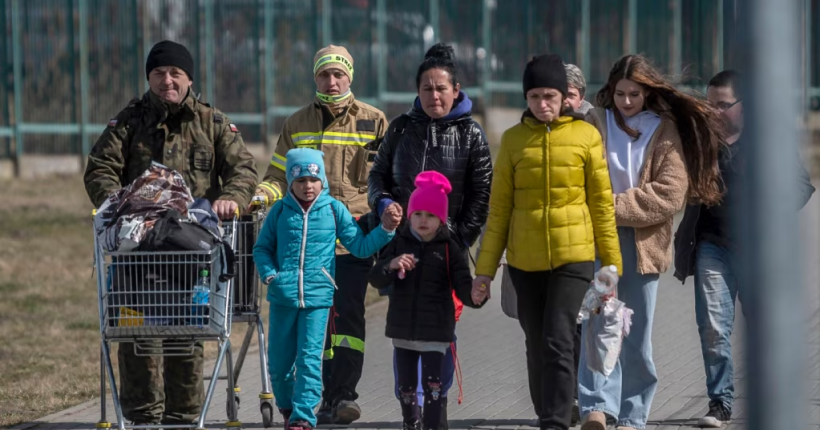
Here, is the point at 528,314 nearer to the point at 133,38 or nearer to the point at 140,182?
the point at 140,182

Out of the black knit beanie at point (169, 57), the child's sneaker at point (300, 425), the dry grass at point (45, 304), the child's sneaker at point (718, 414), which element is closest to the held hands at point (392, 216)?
the child's sneaker at point (300, 425)

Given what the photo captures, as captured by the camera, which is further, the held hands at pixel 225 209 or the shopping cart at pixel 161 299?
the held hands at pixel 225 209

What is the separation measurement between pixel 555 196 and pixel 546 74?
1.85ft

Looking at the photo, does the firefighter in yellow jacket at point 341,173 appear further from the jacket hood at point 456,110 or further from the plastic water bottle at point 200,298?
the plastic water bottle at point 200,298

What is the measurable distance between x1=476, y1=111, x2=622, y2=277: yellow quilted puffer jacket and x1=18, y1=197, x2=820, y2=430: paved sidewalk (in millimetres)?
802

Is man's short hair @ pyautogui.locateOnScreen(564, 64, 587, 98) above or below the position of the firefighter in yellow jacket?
above

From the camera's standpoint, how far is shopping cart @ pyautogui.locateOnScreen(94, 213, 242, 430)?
5.82 metres

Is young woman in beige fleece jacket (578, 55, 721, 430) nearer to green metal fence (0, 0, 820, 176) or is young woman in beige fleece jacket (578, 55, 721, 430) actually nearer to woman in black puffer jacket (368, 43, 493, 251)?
woman in black puffer jacket (368, 43, 493, 251)

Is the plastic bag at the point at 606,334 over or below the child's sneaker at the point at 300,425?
over

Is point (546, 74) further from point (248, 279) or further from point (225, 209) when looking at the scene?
point (248, 279)

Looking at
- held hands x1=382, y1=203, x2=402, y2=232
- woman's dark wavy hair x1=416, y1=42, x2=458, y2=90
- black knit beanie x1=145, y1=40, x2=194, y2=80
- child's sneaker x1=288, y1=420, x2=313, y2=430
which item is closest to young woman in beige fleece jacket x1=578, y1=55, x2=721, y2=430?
woman's dark wavy hair x1=416, y1=42, x2=458, y2=90

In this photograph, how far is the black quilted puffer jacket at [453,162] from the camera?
6.50 metres

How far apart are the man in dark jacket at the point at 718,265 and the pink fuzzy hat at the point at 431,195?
1393mm

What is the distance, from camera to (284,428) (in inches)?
258
